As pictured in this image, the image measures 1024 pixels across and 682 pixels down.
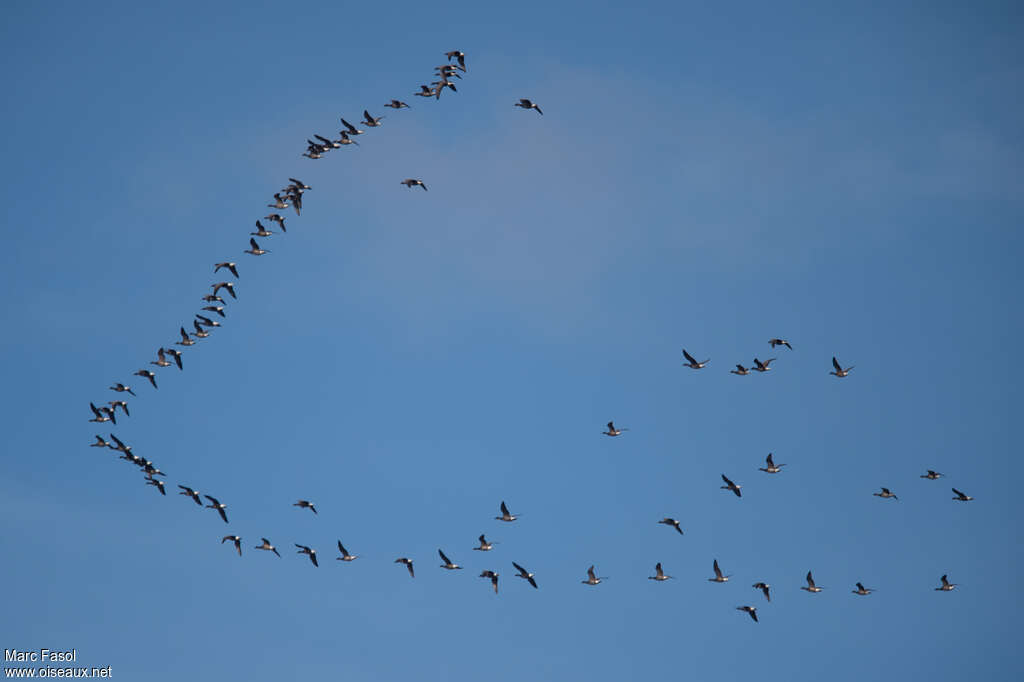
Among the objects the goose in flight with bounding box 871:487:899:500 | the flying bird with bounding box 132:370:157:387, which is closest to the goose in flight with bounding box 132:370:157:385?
the flying bird with bounding box 132:370:157:387

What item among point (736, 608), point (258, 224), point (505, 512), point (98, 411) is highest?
point (258, 224)

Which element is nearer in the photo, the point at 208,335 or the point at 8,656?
the point at 8,656

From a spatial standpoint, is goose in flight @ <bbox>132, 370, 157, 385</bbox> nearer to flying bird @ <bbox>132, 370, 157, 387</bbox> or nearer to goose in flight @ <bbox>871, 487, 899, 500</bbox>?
flying bird @ <bbox>132, 370, 157, 387</bbox>

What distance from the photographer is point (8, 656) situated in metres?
107

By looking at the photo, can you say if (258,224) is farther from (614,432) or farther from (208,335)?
(614,432)

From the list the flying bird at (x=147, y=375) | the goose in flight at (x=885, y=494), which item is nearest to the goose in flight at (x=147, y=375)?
the flying bird at (x=147, y=375)

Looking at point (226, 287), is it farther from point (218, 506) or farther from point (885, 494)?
point (885, 494)

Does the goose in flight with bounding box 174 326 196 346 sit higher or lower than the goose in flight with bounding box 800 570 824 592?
higher

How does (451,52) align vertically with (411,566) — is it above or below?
above

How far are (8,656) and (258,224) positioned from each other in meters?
34.4

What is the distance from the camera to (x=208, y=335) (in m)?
116

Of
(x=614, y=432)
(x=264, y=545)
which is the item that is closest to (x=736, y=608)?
(x=614, y=432)

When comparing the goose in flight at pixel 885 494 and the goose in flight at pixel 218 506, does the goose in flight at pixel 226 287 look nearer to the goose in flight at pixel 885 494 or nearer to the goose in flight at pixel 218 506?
the goose in flight at pixel 218 506

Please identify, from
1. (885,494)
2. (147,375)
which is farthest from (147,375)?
(885,494)
